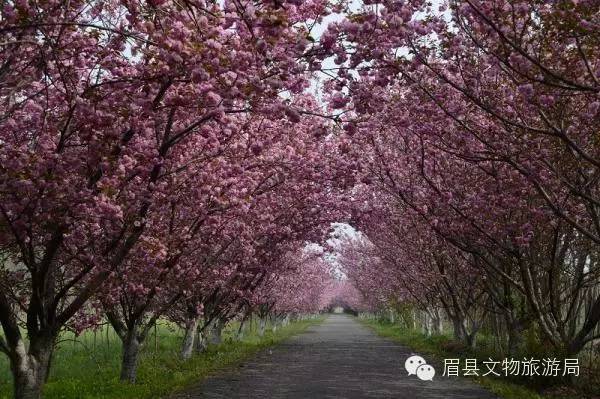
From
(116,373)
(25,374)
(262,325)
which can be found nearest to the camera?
(25,374)

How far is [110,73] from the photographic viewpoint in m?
9.36

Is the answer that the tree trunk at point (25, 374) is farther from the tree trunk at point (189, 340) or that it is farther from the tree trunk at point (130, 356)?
the tree trunk at point (189, 340)

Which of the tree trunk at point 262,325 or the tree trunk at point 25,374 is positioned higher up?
the tree trunk at point 25,374

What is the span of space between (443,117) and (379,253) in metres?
19.5

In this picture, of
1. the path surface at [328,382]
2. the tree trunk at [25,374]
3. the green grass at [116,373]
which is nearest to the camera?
the tree trunk at [25,374]

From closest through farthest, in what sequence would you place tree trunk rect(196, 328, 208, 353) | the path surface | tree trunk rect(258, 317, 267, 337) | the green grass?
the green grass → the path surface → tree trunk rect(196, 328, 208, 353) → tree trunk rect(258, 317, 267, 337)

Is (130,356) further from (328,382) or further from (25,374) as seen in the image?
(25,374)

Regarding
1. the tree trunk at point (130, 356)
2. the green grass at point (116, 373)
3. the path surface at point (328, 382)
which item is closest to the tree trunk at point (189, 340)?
the green grass at point (116, 373)

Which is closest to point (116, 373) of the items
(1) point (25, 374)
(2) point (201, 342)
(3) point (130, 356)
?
(3) point (130, 356)

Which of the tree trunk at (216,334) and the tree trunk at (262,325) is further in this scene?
the tree trunk at (262,325)

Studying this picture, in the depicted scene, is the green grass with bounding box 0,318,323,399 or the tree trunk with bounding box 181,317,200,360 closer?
the green grass with bounding box 0,318,323,399

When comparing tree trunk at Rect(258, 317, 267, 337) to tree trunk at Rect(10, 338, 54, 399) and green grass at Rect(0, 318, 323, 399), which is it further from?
tree trunk at Rect(10, 338, 54, 399)

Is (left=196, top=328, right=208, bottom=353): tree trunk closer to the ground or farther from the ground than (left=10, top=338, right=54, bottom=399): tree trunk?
closer to the ground

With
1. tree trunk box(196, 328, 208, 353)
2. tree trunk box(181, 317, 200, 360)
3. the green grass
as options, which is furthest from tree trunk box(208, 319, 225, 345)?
tree trunk box(181, 317, 200, 360)
